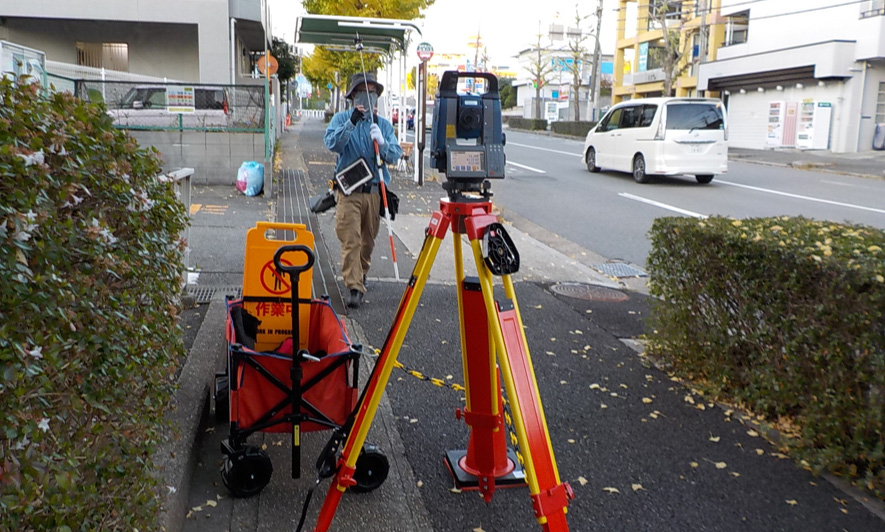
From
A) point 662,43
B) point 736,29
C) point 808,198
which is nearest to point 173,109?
point 808,198

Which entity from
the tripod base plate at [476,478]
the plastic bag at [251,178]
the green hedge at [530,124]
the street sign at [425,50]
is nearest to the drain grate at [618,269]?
the tripod base plate at [476,478]

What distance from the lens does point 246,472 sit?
323 centimetres

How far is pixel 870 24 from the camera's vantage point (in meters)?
30.5

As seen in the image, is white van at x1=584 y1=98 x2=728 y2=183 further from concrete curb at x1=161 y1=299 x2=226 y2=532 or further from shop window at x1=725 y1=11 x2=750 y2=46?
shop window at x1=725 y1=11 x2=750 y2=46

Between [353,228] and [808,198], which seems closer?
[353,228]

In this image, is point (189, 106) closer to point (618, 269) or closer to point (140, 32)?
point (618, 269)

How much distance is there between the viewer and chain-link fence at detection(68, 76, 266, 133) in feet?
45.2

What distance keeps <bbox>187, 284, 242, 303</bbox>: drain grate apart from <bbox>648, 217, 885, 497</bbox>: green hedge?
340 centimetres

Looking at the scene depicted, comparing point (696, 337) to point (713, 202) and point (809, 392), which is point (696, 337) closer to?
point (809, 392)

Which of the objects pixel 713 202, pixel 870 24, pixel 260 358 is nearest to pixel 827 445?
pixel 260 358

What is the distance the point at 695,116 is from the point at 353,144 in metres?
13.0

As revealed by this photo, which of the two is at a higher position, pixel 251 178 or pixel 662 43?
pixel 662 43

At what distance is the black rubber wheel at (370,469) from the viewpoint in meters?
3.30

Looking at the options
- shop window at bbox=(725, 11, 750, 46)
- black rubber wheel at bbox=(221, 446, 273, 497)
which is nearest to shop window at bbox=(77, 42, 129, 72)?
black rubber wheel at bbox=(221, 446, 273, 497)
